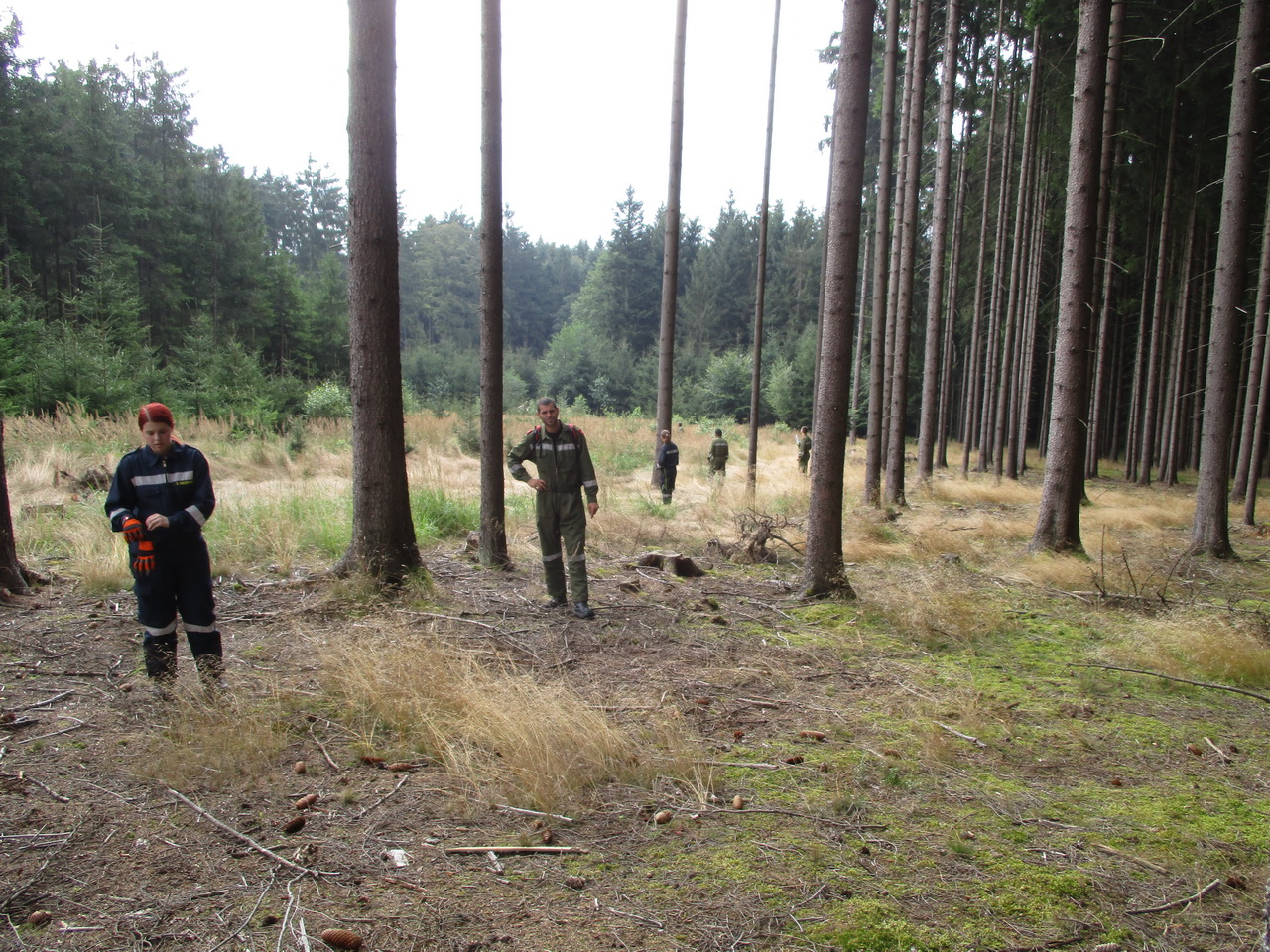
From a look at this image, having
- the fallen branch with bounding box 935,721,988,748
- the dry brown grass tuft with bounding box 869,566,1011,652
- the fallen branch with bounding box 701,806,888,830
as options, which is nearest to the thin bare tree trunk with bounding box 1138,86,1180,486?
the dry brown grass tuft with bounding box 869,566,1011,652

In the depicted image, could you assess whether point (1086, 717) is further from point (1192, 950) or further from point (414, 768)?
point (414, 768)

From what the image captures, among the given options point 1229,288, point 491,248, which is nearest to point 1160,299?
point 1229,288

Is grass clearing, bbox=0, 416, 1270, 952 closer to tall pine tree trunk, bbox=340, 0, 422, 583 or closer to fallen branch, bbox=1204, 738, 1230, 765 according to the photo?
fallen branch, bbox=1204, 738, 1230, 765

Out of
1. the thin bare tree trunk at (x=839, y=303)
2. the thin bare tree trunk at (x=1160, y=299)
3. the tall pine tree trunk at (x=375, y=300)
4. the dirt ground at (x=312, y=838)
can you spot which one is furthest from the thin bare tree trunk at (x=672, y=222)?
the dirt ground at (x=312, y=838)

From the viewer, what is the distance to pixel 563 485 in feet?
23.8

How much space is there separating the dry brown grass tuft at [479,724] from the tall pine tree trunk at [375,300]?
233 centimetres

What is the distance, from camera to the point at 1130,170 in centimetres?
1866

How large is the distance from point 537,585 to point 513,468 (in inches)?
60.9

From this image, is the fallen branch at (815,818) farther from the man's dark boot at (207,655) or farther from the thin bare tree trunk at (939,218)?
the thin bare tree trunk at (939,218)

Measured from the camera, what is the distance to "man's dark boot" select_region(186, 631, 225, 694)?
453 cm

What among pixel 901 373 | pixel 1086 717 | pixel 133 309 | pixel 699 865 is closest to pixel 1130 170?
pixel 901 373

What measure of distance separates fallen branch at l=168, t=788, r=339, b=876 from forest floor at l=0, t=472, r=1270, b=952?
0.01 metres

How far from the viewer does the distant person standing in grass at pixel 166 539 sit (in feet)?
14.4

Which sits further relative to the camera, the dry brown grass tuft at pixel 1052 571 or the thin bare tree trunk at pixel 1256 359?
the thin bare tree trunk at pixel 1256 359
